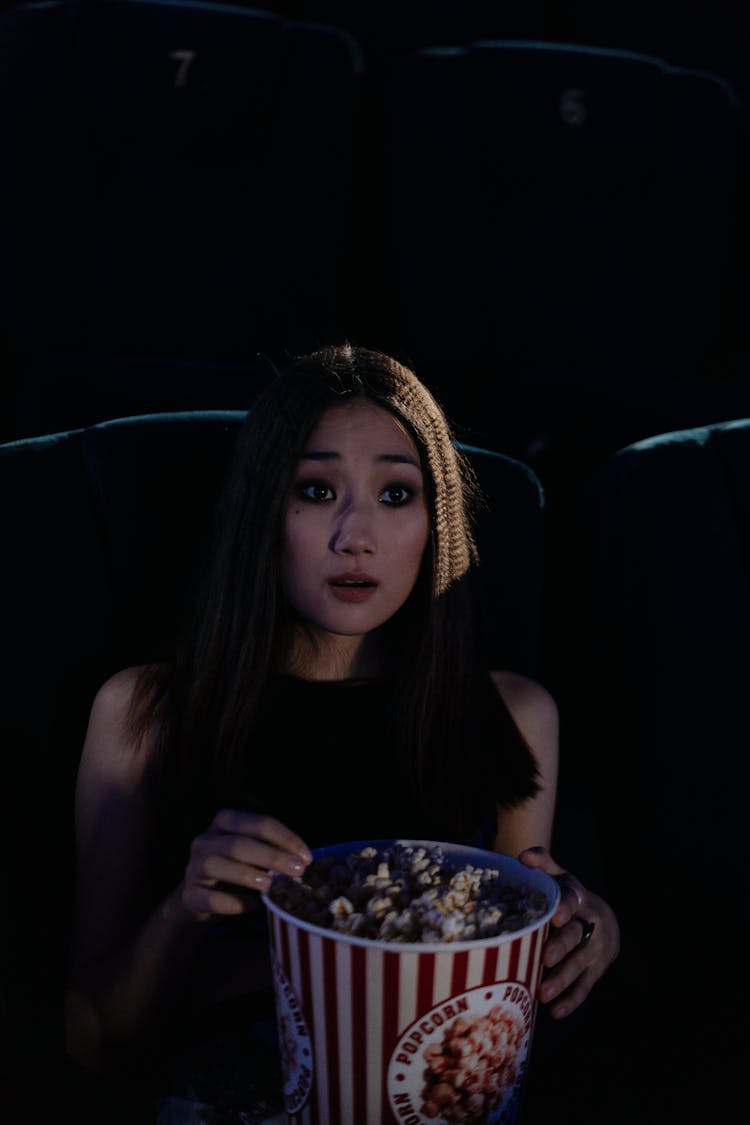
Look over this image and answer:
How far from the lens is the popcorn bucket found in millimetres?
516

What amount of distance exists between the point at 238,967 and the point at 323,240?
115cm

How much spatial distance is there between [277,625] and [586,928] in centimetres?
34

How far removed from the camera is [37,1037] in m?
0.76

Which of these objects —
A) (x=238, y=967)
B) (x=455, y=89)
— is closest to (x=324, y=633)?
(x=238, y=967)

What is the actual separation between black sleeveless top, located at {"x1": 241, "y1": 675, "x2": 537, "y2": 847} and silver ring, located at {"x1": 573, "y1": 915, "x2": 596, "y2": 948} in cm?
18

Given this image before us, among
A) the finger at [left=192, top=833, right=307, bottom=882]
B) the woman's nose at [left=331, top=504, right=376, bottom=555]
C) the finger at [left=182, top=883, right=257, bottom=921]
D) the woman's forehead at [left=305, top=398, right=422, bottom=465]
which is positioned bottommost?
the finger at [left=182, top=883, right=257, bottom=921]

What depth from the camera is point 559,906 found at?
62 centimetres

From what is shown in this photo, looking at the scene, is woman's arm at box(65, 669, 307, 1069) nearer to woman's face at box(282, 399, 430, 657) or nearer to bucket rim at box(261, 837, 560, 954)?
bucket rim at box(261, 837, 560, 954)

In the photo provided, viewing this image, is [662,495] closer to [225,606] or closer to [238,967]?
[225,606]

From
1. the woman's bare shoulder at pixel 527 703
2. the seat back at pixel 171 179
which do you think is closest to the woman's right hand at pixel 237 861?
the woman's bare shoulder at pixel 527 703

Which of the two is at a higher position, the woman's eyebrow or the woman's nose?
the woman's eyebrow

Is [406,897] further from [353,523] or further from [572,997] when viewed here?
[353,523]

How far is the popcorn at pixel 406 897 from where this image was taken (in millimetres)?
525

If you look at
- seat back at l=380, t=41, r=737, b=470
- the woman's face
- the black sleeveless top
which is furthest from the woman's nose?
seat back at l=380, t=41, r=737, b=470
